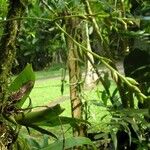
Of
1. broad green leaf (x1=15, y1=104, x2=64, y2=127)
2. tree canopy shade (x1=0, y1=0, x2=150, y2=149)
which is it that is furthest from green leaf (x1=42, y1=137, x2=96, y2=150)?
broad green leaf (x1=15, y1=104, x2=64, y2=127)

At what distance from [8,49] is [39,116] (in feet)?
0.52

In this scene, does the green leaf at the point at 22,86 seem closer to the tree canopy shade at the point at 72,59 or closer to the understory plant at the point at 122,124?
the tree canopy shade at the point at 72,59

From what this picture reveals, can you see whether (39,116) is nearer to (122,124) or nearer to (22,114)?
(22,114)

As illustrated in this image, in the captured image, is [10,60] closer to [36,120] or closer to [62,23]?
[36,120]

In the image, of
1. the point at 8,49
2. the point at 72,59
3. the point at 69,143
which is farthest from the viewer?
the point at 72,59

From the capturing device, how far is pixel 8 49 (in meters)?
0.90

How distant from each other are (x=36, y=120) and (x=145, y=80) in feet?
2.68

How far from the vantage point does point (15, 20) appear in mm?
914

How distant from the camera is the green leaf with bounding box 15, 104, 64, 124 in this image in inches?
35.7

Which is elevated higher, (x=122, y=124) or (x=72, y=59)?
(x=72, y=59)

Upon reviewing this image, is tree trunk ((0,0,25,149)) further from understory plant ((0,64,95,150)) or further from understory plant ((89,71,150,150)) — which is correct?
understory plant ((89,71,150,150))

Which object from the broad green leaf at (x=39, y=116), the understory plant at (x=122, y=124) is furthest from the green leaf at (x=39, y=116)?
the understory plant at (x=122, y=124)

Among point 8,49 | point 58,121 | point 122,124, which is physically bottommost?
point 122,124

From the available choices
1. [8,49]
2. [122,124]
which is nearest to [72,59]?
[122,124]
